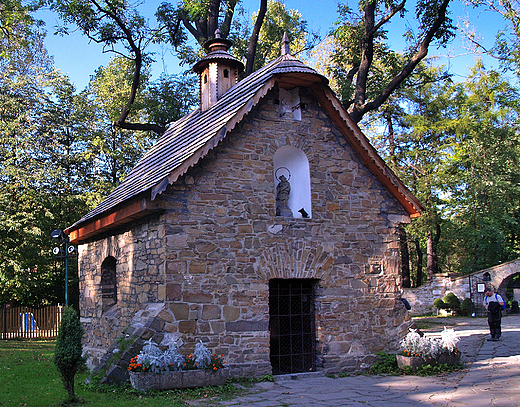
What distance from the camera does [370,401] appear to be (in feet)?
23.6

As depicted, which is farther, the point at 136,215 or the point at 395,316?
the point at 395,316

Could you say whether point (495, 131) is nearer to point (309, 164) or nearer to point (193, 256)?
point (309, 164)

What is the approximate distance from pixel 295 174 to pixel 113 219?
12.5 ft

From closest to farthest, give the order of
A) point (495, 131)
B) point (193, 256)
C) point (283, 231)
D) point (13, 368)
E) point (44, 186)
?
point (193, 256) < point (283, 231) < point (13, 368) < point (44, 186) < point (495, 131)

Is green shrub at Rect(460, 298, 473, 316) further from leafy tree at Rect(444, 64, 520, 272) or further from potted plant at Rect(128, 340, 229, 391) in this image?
potted plant at Rect(128, 340, 229, 391)

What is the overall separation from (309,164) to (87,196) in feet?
50.4

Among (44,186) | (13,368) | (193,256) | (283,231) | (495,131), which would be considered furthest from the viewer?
(495,131)

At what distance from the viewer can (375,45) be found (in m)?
18.1

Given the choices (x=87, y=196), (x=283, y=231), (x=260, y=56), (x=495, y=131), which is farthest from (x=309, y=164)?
(x=495, y=131)

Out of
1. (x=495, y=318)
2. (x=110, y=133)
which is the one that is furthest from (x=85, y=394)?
(x=110, y=133)

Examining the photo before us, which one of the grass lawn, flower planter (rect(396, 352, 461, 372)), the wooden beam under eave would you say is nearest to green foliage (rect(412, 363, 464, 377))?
flower planter (rect(396, 352, 461, 372))

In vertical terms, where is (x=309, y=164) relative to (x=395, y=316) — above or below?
above

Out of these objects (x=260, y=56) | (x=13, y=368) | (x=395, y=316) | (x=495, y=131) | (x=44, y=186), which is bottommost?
(x=13, y=368)

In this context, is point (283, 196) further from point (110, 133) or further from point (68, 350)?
point (110, 133)
